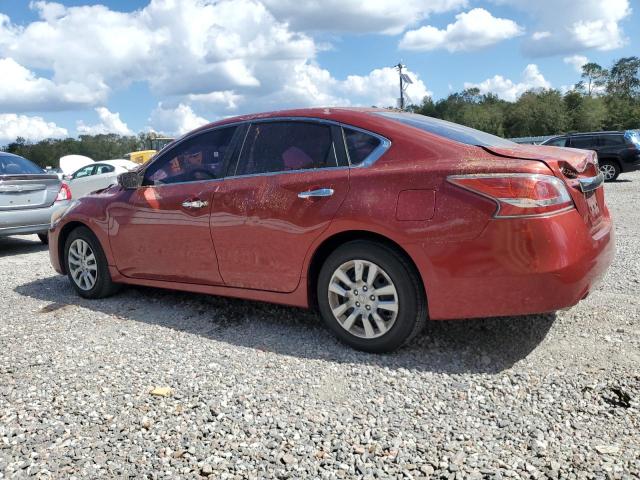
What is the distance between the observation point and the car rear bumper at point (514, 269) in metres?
3.06

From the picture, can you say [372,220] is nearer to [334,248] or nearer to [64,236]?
[334,248]

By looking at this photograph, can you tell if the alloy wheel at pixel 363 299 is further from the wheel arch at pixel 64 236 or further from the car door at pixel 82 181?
the car door at pixel 82 181

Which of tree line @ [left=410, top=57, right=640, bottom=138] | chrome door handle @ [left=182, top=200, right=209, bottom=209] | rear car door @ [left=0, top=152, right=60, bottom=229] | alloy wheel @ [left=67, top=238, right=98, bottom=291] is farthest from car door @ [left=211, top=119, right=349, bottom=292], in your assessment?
tree line @ [left=410, top=57, right=640, bottom=138]

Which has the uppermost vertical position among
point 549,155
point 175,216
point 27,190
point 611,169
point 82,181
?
point 82,181

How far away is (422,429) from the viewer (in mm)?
2680

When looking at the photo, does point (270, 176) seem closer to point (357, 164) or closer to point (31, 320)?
point (357, 164)

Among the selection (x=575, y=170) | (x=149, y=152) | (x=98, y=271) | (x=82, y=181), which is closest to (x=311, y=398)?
(x=575, y=170)

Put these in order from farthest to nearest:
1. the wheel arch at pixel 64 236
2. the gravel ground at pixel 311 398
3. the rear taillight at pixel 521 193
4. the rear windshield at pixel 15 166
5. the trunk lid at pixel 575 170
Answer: the rear windshield at pixel 15 166
the wheel arch at pixel 64 236
the trunk lid at pixel 575 170
the rear taillight at pixel 521 193
the gravel ground at pixel 311 398

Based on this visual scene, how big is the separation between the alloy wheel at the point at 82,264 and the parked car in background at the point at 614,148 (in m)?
16.1

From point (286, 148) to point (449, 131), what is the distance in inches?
43.9

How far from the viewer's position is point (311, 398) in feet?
10.00

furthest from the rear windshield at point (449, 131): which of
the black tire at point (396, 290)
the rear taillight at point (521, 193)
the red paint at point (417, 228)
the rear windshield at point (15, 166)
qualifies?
the rear windshield at point (15, 166)

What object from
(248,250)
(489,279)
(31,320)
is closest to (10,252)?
(31,320)

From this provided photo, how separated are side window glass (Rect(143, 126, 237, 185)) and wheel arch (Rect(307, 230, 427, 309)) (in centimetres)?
106
